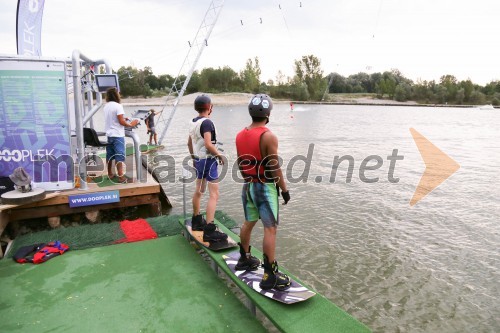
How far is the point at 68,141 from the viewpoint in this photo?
7.15 meters

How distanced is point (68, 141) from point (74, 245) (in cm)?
210

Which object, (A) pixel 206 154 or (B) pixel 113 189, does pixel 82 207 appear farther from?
(A) pixel 206 154

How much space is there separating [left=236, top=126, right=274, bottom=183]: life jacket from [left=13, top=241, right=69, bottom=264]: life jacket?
11.8 ft

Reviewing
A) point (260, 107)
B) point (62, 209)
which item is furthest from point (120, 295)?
point (62, 209)

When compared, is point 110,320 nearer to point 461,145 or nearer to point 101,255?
point 101,255

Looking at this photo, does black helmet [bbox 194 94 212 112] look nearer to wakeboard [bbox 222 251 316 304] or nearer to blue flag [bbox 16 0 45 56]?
wakeboard [bbox 222 251 316 304]

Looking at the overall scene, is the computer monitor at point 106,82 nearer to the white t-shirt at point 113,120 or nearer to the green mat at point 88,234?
the white t-shirt at point 113,120

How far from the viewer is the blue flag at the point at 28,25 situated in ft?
34.0

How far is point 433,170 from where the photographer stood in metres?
16.1

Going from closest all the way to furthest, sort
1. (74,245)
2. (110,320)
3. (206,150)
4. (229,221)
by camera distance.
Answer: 1. (110,320)
2. (206,150)
3. (74,245)
4. (229,221)

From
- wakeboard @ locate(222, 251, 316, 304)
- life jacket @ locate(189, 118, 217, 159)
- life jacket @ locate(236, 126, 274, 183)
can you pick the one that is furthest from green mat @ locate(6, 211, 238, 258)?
life jacket @ locate(236, 126, 274, 183)

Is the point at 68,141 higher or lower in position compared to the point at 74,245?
higher

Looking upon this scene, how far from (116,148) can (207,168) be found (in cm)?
332

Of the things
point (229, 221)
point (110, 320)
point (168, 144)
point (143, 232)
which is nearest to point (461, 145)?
point (168, 144)
